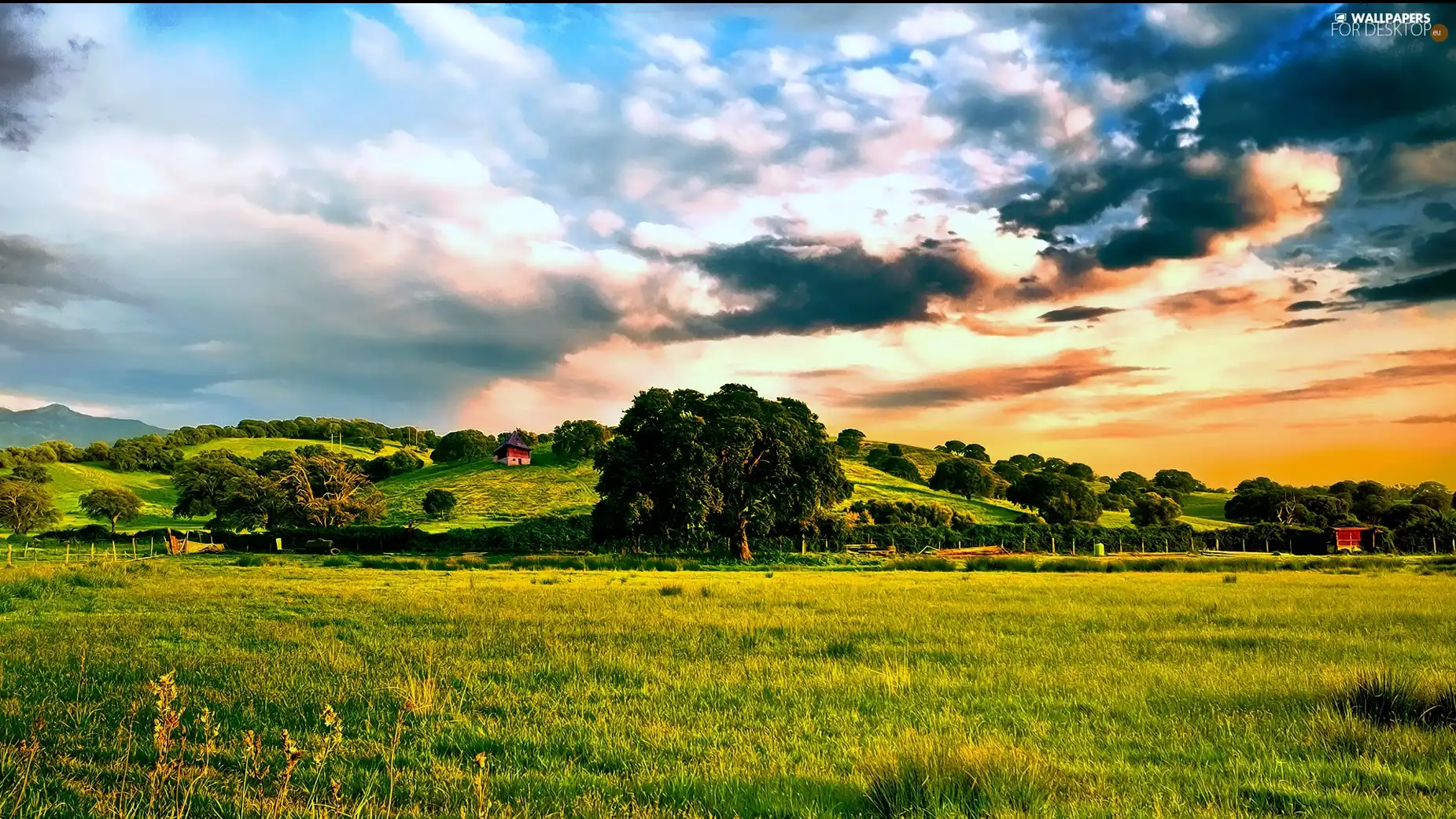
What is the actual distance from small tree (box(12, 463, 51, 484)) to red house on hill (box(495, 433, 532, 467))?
61157mm

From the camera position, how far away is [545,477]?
112 m

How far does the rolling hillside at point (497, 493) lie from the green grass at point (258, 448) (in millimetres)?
7947

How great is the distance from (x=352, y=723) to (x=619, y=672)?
3870mm

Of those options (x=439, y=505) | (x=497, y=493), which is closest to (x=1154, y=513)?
(x=497, y=493)

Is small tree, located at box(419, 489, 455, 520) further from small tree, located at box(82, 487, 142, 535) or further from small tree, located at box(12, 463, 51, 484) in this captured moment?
small tree, located at box(12, 463, 51, 484)

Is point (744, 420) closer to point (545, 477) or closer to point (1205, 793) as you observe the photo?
point (1205, 793)

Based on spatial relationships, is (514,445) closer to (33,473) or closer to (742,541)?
(33,473)

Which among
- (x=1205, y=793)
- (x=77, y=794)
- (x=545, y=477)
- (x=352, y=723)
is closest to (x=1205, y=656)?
(x=1205, y=793)

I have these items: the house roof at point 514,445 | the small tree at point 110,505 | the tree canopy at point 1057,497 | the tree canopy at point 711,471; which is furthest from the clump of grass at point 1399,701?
the house roof at point 514,445

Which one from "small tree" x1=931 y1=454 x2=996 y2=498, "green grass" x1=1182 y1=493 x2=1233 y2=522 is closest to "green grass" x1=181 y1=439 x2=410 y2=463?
"small tree" x1=931 y1=454 x2=996 y2=498

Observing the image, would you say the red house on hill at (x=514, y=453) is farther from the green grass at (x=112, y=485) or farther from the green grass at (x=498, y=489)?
the green grass at (x=112, y=485)

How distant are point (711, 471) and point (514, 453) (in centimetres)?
8113

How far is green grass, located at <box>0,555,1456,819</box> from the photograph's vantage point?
6277mm

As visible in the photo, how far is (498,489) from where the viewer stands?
106 metres
